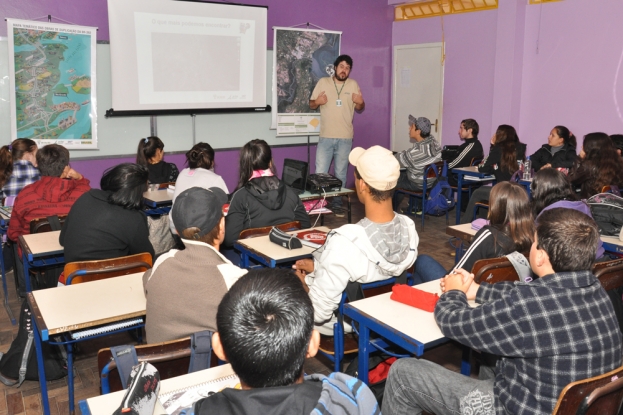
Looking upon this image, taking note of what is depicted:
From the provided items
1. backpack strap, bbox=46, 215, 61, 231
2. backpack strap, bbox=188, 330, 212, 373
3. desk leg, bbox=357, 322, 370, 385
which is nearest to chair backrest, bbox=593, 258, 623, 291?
desk leg, bbox=357, 322, 370, 385

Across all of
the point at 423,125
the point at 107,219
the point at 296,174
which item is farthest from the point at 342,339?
the point at 423,125

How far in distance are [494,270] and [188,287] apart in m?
1.45

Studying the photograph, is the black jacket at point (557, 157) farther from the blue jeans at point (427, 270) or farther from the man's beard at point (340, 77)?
the blue jeans at point (427, 270)

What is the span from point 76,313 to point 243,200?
5.23 feet

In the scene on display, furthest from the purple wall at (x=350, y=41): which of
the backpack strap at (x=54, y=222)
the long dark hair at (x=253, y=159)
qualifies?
the long dark hair at (x=253, y=159)

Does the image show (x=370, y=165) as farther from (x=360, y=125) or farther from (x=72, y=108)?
(x=360, y=125)

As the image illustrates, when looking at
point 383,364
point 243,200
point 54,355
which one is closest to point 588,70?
point 243,200

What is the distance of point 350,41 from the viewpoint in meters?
8.28

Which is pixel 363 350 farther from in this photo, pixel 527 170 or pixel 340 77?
pixel 340 77

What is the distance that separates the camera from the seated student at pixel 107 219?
302cm

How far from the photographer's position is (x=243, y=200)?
3.75 m

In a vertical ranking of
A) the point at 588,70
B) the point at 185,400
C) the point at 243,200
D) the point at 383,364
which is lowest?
the point at 383,364

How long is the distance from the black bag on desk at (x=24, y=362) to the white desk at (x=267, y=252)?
1133 mm

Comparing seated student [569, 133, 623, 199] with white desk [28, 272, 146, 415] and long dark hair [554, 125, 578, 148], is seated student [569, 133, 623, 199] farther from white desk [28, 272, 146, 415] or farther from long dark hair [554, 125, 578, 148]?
white desk [28, 272, 146, 415]
